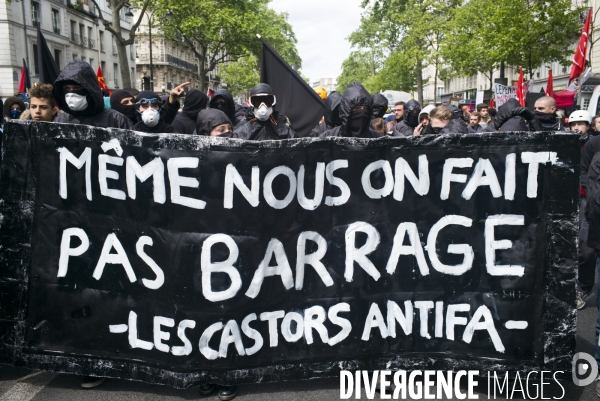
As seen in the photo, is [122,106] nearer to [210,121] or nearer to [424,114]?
[210,121]

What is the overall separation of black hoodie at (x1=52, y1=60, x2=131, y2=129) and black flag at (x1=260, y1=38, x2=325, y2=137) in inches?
86.5

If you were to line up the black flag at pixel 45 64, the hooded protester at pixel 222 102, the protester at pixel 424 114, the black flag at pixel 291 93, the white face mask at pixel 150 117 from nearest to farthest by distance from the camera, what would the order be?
the white face mask at pixel 150 117
the black flag at pixel 291 93
the black flag at pixel 45 64
the hooded protester at pixel 222 102
the protester at pixel 424 114

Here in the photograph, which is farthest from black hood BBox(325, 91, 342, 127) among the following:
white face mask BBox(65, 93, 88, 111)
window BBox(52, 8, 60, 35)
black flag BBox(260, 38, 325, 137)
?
window BBox(52, 8, 60, 35)

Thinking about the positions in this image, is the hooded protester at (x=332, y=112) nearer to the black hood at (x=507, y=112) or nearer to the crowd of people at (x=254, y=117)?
the crowd of people at (x=254, y=117)

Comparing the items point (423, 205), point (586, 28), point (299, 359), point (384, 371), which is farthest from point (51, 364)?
point (586, 28)

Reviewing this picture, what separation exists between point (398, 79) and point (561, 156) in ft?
197

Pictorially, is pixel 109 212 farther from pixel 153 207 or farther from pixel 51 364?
pixel 51 364

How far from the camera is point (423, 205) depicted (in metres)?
3.24

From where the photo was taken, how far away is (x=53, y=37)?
1598 inches

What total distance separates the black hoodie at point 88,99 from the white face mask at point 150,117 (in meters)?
0.17

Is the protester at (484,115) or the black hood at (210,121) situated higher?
the protester at (484,115)

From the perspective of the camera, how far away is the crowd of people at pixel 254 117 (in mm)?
4203

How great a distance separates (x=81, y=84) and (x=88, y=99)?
0.20 meters

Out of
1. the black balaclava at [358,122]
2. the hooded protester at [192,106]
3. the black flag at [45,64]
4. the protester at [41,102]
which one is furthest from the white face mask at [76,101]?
the black flag at [45,64]
